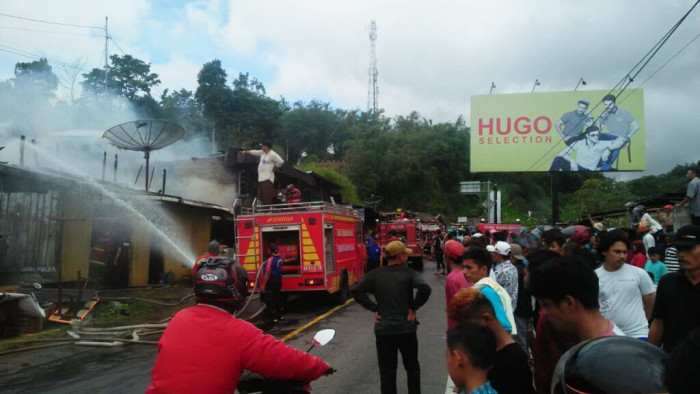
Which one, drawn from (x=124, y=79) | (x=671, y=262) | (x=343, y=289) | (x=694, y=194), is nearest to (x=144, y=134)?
(x=343, y=289)

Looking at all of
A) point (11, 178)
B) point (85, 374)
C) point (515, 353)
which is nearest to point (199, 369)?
point (515, 353)

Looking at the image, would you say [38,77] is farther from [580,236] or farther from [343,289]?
[580,236]

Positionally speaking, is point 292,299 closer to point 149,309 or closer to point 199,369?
point 149,309

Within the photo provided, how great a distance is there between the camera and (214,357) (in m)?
2.42

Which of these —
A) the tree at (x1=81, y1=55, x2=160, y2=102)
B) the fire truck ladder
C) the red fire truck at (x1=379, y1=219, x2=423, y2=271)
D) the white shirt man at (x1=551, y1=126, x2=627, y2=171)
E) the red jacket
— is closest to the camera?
the red jacket

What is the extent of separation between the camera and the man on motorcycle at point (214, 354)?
7.86ft

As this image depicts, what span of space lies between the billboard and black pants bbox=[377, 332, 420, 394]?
23.8m

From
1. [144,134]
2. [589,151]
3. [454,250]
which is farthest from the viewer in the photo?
[589,151]

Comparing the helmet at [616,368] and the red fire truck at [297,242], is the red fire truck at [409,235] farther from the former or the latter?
the helmet at [616,368]

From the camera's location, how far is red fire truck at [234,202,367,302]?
38.5ft

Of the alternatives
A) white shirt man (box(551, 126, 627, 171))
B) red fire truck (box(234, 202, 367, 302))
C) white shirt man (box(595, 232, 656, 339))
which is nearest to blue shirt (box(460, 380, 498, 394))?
white shirt man (box(595, 232, 656, 339))

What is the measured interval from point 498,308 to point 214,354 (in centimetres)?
162

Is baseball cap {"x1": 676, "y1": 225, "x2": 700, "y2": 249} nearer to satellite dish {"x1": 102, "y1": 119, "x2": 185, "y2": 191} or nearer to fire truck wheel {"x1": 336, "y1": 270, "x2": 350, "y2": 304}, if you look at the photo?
fire truck wheel {"x1": 336, "y1": 270, "x2": 350, "y2": 304}

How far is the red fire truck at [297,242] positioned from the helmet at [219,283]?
355 inches
